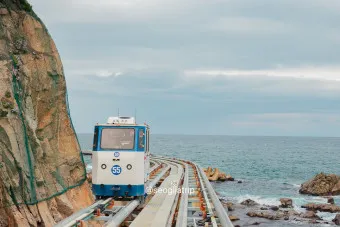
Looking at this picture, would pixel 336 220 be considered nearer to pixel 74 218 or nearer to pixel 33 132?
pixel 33 132

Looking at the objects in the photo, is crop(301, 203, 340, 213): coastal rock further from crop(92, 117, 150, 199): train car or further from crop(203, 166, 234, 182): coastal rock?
crop(92, 117, 150, 199): train car

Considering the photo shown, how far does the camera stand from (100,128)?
715 inches

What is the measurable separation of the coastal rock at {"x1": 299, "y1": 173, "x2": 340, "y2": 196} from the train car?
43499mm

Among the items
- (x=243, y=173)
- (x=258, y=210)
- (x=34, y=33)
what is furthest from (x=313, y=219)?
(x=243, y=173)

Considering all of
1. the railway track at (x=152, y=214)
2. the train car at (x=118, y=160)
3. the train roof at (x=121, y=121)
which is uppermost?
the train roof at (x=121, y=121)

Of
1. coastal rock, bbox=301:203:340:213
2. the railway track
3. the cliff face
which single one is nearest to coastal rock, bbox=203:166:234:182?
coastal rock, bbox=301:203:340:213

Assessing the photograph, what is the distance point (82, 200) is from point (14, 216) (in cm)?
603

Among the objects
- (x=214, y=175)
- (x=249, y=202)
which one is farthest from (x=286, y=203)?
(x=214, y=175)

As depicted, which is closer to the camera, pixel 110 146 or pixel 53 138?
pixel 110 146

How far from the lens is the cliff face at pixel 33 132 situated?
15.6 metres

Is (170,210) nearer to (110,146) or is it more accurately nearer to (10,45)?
(110,146)

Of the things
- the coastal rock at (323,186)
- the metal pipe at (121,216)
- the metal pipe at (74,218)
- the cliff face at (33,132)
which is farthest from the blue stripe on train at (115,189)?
the coastal rock at (323,186)

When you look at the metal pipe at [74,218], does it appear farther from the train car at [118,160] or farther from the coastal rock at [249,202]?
the coastal rock at [249,202]

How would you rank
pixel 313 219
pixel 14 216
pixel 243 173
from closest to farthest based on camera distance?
1. pixel 14 216
2. pixel 313 219
3. pixel 243 173
